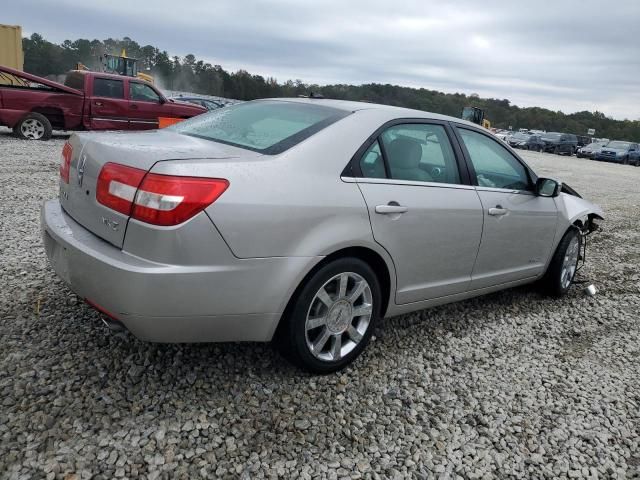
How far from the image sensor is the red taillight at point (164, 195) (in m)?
2.22

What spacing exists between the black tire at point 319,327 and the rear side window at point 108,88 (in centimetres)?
1202

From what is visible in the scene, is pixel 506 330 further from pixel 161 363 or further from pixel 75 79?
pixel 75 79

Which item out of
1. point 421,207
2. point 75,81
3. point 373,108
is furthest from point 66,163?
point 75,81

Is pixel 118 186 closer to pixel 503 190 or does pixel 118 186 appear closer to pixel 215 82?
pixel 503 190

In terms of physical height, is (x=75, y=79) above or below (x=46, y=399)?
above

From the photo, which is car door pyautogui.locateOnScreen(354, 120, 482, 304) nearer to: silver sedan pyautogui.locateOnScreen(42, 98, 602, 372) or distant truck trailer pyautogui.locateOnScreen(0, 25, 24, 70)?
silver sedan pyautogui.locateOnScreen(42, 98, 602, 372)

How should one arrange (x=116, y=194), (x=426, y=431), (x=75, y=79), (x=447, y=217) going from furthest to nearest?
(x=75, y=79) < (x=447, y=217) < (x=426, y=431) < (x=116, y=194)

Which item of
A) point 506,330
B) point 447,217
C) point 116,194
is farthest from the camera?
point 506,330

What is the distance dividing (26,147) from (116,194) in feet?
33.8

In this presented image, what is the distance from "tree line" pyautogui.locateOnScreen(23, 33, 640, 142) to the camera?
2100 inches

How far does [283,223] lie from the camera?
2438 mm

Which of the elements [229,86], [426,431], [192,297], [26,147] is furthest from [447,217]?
[229,86]

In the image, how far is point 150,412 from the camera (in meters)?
2.44

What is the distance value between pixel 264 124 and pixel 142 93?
11.6 meters
